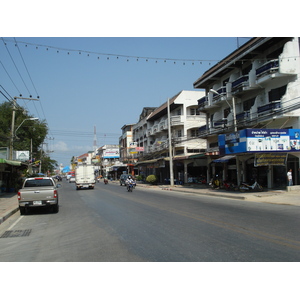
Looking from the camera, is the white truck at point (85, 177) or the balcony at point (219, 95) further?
the white truck at point (85, 177)

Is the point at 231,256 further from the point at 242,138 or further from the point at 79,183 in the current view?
the point at 79,183

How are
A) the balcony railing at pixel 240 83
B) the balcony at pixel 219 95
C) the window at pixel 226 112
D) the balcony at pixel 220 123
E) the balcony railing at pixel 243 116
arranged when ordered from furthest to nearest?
the window at pixel 226 112 < the balcony at pixel 220 123 < the balcony at pixel 219 95 < the balcony railing at pixel 240 83 < the balcony railing at pixel 243 116

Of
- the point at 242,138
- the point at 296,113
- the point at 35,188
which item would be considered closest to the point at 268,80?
the point at 296,113

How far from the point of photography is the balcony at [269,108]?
2469cm

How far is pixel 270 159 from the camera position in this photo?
78.0ft

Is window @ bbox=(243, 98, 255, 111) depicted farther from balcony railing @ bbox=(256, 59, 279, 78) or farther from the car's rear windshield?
the car's rear windshield

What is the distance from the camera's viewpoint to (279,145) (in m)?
23.1

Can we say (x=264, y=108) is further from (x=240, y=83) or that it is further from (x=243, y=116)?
(x=240, y=83)

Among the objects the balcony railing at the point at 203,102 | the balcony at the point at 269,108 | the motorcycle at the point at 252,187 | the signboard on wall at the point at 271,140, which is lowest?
the motorcycle at the point at 252,187

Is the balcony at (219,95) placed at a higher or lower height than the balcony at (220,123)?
higher

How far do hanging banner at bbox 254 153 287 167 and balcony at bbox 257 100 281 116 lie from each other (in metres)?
3.65

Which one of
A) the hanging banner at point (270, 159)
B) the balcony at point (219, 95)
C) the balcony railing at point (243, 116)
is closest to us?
the hanging banner at point (270, 159)

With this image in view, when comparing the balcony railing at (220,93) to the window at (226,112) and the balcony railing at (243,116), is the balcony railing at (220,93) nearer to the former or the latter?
the window at (226,112)

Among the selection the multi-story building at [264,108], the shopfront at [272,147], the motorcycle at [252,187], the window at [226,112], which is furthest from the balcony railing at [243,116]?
the motorcycle at [252,187]
